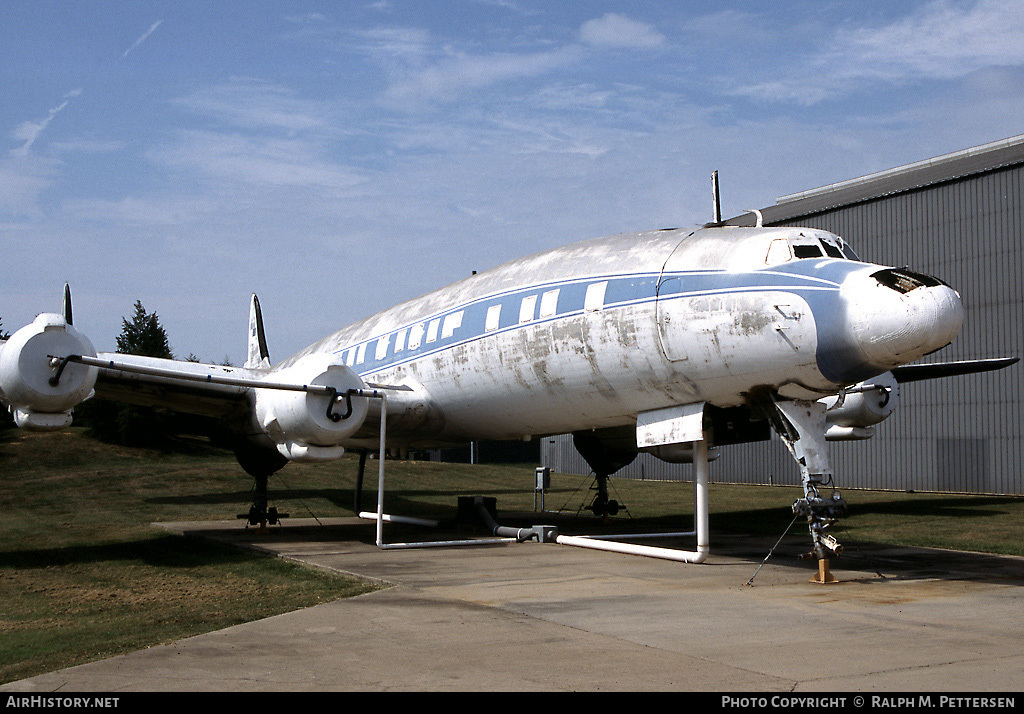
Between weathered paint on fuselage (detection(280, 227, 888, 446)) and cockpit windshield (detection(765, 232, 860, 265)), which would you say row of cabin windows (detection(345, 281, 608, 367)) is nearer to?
weathered paint on fuselage (detection(280, 227, 888, 446))

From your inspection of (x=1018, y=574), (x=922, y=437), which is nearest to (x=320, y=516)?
(x=1018, y=574)

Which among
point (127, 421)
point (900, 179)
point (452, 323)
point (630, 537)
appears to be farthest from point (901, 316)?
point (127, 421)

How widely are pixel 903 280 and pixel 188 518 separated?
52.6 feet

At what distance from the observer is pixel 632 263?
11672 millimetres

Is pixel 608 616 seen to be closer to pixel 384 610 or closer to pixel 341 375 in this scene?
pixel 384 610

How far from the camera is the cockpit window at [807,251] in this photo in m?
10.3

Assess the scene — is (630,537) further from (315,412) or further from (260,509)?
(260,509)

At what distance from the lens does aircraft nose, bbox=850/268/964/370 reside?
29.0 feet

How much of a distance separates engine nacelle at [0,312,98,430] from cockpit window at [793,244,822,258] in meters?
9.07

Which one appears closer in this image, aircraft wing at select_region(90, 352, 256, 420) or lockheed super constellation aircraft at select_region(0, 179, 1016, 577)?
lockheed super constellation aircraft at select_region(0, 179, 1016, 577)

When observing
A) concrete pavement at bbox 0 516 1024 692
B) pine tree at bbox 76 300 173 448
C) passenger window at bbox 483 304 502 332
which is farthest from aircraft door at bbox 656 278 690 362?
pine tree at bbox 76 300 173 448

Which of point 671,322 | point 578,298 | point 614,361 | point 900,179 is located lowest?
point 614,361

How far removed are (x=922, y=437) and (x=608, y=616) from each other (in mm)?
26416

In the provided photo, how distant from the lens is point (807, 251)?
33.8 ft
